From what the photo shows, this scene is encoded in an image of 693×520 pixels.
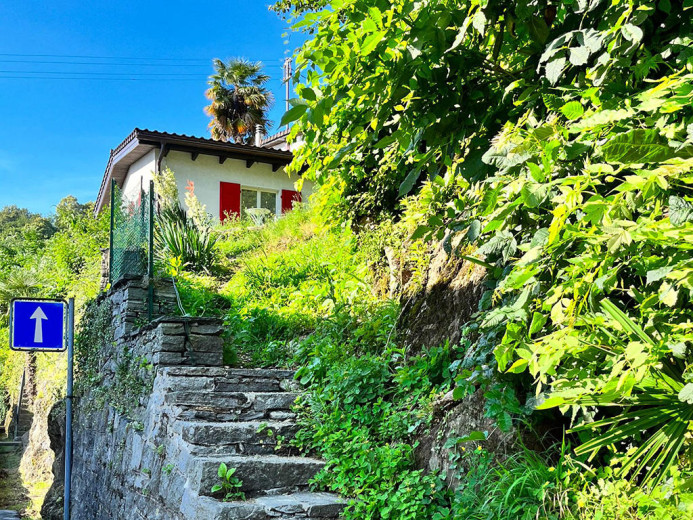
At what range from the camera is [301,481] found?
4160 millimetres

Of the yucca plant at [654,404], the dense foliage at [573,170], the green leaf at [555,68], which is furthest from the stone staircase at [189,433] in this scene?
the green leaf at [555,68]

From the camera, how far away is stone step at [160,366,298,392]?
5.12 m

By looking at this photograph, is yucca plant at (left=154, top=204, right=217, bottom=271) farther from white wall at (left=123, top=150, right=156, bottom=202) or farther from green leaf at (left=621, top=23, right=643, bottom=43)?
green leaf at (left=621, top=23, right=643, bottom=43)

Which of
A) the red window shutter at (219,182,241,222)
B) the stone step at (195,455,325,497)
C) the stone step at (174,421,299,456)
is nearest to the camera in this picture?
the stone step at (195,455,325,497)

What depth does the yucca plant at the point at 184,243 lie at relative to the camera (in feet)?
31.5

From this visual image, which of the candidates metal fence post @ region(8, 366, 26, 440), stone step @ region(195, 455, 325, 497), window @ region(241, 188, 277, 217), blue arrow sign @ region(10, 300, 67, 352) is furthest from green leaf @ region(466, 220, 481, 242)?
metal fence post @ region(8, 366, 26, 440)

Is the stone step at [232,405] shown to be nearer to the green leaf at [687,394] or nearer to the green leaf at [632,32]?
the green leaf at [687,394]

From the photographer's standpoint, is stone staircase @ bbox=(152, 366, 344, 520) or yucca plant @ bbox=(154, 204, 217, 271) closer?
stone staircase @ bbox=(152, 366, 344, 520)

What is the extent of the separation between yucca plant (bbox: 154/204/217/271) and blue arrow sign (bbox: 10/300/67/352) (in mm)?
3014

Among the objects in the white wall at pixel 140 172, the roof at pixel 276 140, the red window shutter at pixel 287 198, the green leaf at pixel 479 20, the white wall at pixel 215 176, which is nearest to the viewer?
the green leaf at pixel 479 20

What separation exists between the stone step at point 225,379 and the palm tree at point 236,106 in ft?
74.8

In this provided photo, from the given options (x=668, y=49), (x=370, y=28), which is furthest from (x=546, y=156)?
(x=370, y=28)

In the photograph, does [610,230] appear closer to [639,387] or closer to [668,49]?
[639,387]

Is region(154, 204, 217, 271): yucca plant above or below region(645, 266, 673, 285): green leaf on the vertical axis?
above
